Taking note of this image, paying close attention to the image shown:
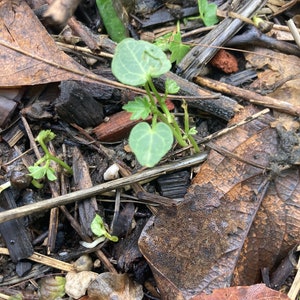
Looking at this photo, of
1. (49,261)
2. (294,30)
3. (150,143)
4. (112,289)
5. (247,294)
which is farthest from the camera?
(294,30)

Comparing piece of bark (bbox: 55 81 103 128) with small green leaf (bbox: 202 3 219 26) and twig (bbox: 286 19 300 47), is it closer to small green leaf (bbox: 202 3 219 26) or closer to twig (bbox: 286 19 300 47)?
small green leaf (bbox: 202 3 219 26)

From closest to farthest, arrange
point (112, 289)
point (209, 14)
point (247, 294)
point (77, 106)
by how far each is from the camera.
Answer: point (247, 294)
point (112, 289)
point (77, 106)
point (209, 14)

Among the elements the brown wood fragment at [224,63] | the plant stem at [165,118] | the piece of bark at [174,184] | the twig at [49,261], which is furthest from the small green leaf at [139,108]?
the twig at [49,261]

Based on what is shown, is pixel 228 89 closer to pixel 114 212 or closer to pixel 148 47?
pixel 148 47

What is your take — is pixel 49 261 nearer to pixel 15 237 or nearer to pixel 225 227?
pixel 15 237

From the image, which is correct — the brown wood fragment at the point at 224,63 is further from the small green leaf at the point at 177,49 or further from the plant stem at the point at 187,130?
the plant stem at the point at 187,130

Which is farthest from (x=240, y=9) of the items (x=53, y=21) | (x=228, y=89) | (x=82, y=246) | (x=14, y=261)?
(x=14, y=261)

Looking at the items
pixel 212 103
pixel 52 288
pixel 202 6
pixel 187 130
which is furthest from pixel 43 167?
pixel 202 6
